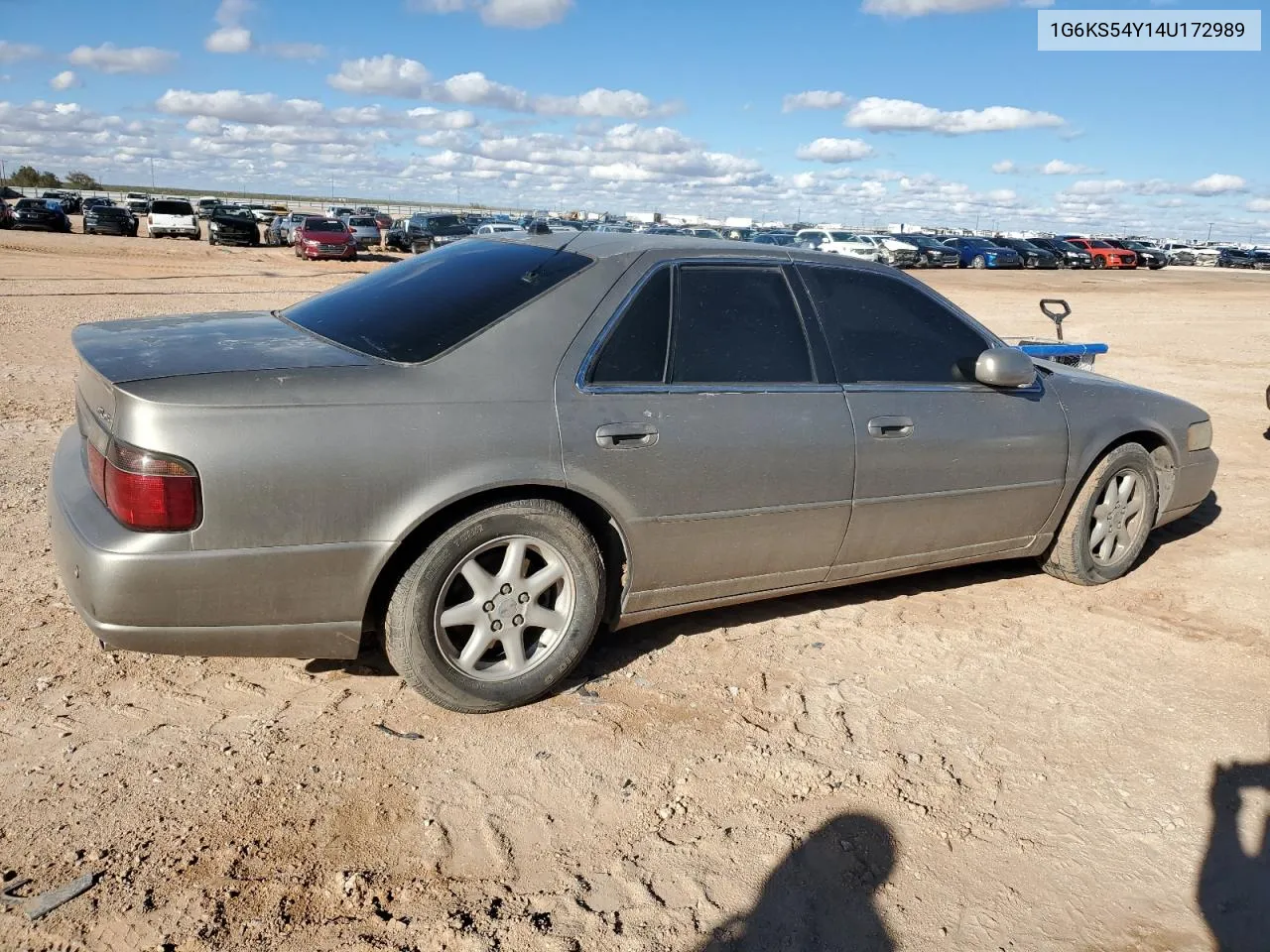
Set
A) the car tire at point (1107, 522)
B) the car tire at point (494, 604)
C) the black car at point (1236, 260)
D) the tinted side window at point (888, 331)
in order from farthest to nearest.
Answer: the black car at point (1236, 260) → the car tire at point (1107, 522) → the tinted side window at point (888, 331) → the car tire at point (494, 604)

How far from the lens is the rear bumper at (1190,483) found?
5191 mm

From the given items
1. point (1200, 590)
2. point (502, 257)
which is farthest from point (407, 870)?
point (1200, 590)

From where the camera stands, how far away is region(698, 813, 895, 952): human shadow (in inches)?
95.5

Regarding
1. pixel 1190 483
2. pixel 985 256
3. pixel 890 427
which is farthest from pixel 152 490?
pixel 985 256

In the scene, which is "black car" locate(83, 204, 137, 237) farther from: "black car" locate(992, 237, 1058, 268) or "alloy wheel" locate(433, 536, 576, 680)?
"alloy wheel" locate(433, 536, 576, 680)

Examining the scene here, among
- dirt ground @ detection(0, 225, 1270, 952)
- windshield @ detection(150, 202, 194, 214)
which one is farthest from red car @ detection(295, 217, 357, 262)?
dirt ground @ detection(0, 225, 1270, 952)

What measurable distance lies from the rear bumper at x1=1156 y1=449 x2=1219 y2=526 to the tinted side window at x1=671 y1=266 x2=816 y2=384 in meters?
2.59

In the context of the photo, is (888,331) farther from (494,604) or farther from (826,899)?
(826,899)

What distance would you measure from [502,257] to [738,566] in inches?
59.6

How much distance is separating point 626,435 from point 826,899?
156 cm

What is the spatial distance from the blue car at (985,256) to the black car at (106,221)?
36674 mm

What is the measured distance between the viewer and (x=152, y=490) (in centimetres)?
277

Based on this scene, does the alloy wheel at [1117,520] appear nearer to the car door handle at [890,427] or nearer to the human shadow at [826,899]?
the car door handle at [890,427]

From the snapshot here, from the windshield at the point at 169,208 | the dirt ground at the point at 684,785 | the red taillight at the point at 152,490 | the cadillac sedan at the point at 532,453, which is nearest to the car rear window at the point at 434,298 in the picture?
the cadillac sedan at the point at 532,453
